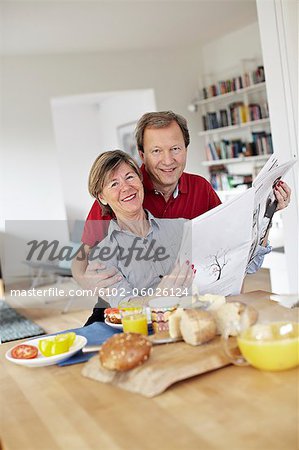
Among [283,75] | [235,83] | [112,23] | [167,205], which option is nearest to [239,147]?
[235,83]

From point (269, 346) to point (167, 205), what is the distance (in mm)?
1230

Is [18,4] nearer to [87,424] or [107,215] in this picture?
[107,215]

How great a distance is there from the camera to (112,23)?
6199mm

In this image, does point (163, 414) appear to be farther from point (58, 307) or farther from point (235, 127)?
point (235, 127)

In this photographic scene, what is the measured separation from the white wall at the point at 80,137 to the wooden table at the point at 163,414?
27.1 feet

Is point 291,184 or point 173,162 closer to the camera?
point 173,162

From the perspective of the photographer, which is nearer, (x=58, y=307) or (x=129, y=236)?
(x=129, y=236)

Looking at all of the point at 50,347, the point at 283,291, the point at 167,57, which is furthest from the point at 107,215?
the point at 167,57

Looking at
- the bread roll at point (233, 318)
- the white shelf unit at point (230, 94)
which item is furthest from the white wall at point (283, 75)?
the white shelf unit at point (230, 94)

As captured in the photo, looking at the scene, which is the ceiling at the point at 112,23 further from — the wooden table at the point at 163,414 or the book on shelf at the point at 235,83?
the wooden table at the point at 163,414

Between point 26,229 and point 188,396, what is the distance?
674 centimetres

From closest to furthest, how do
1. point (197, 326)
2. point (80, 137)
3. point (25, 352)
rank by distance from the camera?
1. point (197, 326)
2. point (25, 352)
3. point (80, 137)

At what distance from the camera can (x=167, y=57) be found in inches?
319

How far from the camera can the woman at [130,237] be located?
2092 mm
